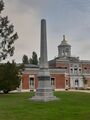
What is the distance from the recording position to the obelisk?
23609mm

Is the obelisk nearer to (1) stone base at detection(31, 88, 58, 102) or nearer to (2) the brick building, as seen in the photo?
(1) stone base at detection(31, 88, 58, 102)

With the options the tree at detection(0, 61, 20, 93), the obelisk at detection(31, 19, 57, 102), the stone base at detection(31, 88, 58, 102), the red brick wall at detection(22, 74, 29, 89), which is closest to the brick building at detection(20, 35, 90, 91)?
the red brick wall at detection(22, 74, 29, 89)

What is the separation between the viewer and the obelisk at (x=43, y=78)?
2361 cm

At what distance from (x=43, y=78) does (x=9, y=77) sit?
43.6ft

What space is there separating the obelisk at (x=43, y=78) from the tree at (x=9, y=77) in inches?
336

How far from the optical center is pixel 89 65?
73375mm

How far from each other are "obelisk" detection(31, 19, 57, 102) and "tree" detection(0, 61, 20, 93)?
854cm

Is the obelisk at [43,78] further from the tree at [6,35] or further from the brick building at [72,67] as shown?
the brick building at [72,67]

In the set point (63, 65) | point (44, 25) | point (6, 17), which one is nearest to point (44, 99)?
point (44, 25)

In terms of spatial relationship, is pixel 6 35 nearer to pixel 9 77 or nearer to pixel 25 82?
pixel 9 77

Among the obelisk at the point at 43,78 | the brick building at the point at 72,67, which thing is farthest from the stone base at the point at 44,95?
the brick building at the point at 72,67

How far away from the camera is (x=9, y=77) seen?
37000 mm

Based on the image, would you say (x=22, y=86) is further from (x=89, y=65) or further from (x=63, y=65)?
(x=89, y=65)

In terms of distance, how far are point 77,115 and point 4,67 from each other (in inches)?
865
